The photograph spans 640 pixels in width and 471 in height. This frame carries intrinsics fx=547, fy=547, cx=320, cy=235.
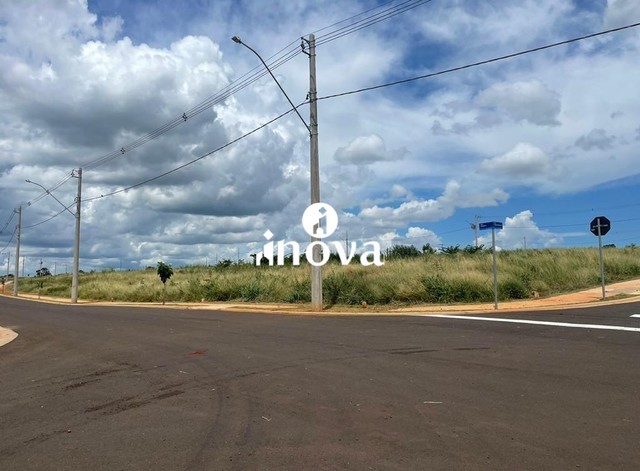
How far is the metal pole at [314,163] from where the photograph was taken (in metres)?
21.5

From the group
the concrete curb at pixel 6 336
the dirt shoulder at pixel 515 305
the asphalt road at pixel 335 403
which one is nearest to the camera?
the asphalt road at pixel 335 403

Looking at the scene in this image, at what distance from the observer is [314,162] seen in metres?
22.0

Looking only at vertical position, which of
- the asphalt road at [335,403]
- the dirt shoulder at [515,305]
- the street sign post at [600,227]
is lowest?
the asphalt road at [335,403]

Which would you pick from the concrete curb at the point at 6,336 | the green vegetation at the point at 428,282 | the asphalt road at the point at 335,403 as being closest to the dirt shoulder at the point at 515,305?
the green vegetation at the point at 428,282

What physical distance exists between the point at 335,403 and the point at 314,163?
16.1 m

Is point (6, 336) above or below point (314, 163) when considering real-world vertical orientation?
below

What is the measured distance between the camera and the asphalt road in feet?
15.9

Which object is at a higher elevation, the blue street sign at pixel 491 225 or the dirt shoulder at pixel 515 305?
the blue street sign at pixel 491 225

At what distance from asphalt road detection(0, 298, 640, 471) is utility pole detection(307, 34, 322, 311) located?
8543 millimetres

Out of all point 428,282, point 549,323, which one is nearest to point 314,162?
point 428,282

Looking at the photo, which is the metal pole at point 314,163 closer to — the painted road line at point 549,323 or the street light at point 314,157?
the street light at point 314,157

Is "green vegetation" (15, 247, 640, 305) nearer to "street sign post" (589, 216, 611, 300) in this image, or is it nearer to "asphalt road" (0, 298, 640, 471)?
"street sign post" (589, 216, 611, 300)

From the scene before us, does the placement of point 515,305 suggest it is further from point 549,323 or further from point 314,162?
point 314,162

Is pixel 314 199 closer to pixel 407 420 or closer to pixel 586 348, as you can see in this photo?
pixel 586 348
